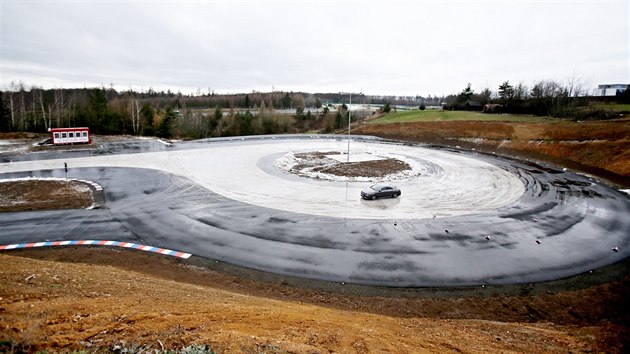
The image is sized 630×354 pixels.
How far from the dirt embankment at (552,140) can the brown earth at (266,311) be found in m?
28.3

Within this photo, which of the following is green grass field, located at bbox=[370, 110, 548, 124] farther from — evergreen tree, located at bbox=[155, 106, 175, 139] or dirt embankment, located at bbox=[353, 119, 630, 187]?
evergreen tree, located at bbox=[155, 106, 175, 139]

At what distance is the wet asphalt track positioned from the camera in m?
16.1

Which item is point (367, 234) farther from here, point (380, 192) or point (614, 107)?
point (614, 107)

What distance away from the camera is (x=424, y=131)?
66250mm

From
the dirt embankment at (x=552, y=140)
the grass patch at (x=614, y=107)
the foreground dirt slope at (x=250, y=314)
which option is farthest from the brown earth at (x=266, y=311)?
the grass patch at (x=614, y=107)

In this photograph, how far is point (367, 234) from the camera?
19922 mm

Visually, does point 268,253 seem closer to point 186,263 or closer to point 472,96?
point 186,263

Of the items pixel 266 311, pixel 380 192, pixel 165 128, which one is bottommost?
pixel 266 311

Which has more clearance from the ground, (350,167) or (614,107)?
(614,107)

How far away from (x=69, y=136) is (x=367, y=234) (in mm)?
49949

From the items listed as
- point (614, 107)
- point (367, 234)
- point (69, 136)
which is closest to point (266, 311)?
point (367, 234)

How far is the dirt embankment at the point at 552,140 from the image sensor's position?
38312 millimetres

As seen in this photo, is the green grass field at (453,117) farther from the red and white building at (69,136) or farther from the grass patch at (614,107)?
the red and white building at (69,136)

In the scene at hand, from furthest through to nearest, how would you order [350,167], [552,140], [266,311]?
[552,140] < [350,167] < [266,311]
